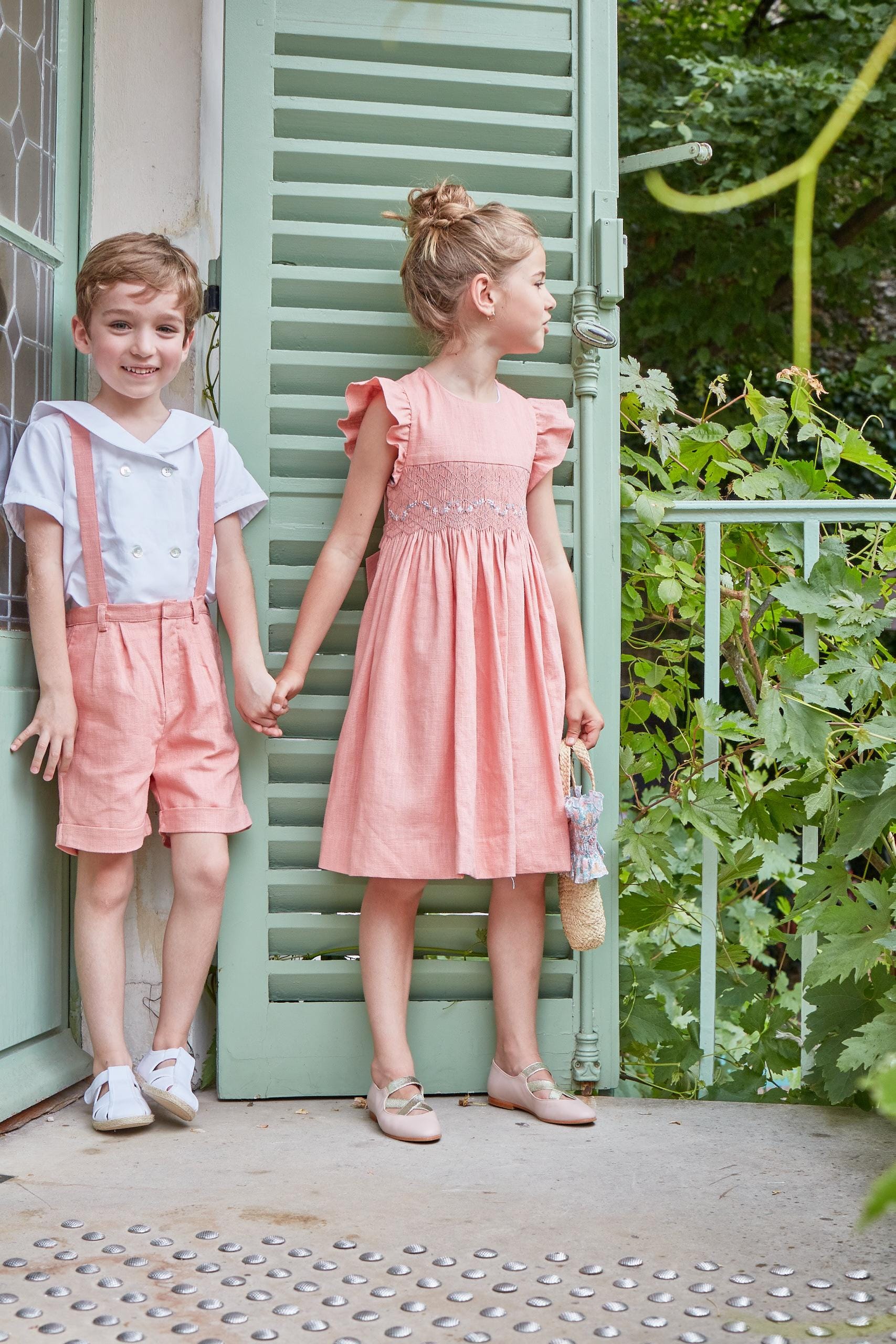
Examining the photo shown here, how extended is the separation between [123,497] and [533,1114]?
4.35 ft

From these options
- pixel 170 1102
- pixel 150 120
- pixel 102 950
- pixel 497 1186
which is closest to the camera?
pixel 497 1186

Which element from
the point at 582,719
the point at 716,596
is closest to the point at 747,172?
the point at 716,596

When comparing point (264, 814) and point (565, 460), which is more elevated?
point (565, 460)

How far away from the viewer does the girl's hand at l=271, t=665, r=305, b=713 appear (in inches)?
82.3

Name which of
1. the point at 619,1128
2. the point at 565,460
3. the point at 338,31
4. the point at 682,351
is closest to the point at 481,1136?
the point at 619,1128

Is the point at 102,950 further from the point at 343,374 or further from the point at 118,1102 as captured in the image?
the point at 343,374

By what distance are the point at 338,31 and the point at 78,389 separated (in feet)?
2.79

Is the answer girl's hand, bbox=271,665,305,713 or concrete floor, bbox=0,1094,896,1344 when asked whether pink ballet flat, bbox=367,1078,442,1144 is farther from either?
girl's hand, bbox=271,665,305,713

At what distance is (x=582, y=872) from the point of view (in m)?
2.06

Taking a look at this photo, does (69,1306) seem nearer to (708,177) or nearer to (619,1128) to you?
(619,1128)

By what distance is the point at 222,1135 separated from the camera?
196cm

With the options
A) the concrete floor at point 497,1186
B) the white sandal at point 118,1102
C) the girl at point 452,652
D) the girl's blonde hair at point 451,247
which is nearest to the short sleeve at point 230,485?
the girl at point 452,652

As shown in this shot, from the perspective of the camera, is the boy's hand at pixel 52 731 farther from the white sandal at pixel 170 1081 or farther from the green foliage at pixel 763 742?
the green foliage at pixel 763 742

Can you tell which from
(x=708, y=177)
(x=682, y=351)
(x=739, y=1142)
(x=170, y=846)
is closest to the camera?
(x=739, y=1142)
